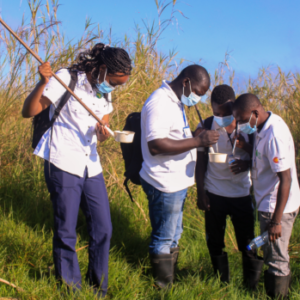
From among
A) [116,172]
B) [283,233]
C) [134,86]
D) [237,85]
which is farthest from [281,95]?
[283,233]

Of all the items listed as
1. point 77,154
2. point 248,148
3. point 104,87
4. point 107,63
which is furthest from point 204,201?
point 107,63

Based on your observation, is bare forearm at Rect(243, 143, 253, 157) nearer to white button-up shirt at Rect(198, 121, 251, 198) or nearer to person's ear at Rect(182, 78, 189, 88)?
white button-up shirt at Rect(198, 121, 251, 198)

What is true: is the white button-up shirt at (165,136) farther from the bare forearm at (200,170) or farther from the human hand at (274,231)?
the human hand at (274,231)

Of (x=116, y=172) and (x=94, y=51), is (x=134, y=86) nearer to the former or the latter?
(x=116, y=172)

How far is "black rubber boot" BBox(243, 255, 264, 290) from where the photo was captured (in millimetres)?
2850

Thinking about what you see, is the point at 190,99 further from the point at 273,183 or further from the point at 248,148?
the point at 273,183

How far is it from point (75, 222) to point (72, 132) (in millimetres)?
677

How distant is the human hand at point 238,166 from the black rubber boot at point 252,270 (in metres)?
0.79

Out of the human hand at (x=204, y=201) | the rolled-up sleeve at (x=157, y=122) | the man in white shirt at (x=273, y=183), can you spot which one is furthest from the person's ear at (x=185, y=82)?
the human hand at (x=204, y=201)

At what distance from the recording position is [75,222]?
245 centimetres

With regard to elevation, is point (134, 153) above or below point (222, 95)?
below

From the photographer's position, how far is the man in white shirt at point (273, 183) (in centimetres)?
242

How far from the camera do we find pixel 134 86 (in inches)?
180

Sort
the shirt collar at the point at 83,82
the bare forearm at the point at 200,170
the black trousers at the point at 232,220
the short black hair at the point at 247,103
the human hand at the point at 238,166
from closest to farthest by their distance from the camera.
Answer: the shirt collar at the point at 83,82
the short black hair at the point at 247,103
the human hand at the point at 238,166
the black trousers at the point at 232,220
the bare forearm at the point at 200,170
